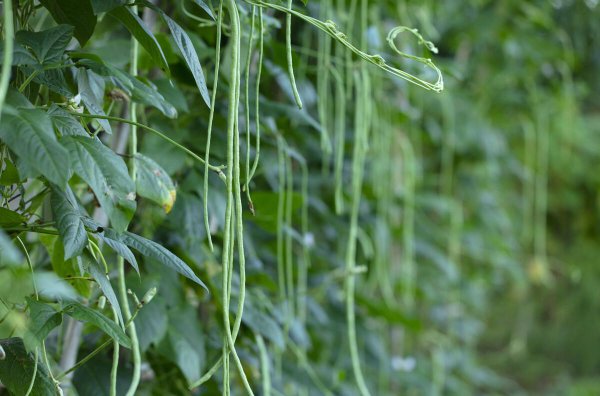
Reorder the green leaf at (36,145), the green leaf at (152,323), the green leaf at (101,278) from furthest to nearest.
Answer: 1. the green leaf at (152,323)
2. the green leaf at (101,278)
3. the green leaf at (36,145)

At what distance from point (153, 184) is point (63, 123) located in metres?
0.12

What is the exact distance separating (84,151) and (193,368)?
37 centimetres

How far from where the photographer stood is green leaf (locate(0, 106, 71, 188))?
15.9 inches

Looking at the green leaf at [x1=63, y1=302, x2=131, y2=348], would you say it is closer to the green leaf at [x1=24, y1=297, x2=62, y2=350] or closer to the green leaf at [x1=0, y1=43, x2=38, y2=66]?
the green leaf at [x1=24, y1=297, x2=62, y2=350]

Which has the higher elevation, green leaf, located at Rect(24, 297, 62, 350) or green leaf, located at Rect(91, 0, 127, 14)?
green leaf, located at Rect(91, 0, 127, 14)

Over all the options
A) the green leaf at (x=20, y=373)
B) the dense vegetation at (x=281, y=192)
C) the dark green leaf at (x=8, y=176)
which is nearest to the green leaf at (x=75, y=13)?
the dense vegetation at (x=281, y=192)

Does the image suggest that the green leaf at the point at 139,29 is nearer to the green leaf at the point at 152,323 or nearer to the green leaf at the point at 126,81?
the green leaf at the point at 126,81

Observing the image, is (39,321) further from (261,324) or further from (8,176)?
(261,324)

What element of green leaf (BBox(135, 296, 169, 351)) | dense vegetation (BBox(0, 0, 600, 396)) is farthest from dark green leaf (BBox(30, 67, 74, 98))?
green leaf (BBox(135, 296, 169, 351))

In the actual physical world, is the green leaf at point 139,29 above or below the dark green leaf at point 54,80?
above

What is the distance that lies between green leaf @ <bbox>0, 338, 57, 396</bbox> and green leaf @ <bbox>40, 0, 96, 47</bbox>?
22cm

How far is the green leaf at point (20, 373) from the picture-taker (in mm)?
514

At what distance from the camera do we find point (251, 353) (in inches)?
38.0

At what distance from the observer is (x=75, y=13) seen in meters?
0.56
